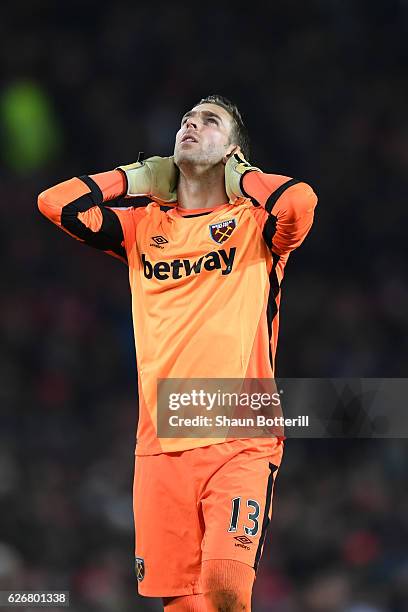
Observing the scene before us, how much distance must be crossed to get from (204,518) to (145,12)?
A: 8474mm

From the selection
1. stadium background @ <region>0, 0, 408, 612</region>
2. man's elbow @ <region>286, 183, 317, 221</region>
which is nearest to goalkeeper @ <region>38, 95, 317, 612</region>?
man's elbow @ <region>286, 183, 317, 221</region>

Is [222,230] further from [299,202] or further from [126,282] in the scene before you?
[126,282]

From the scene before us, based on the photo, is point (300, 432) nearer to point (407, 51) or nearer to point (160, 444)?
point (160, 444)

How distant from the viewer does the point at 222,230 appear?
4.69 meters

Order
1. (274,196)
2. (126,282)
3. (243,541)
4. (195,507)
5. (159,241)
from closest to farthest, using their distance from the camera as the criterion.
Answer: (243,541) → (195,507) → (274,196) → (159,241) → (126,282)

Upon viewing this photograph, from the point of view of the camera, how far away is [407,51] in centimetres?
1126

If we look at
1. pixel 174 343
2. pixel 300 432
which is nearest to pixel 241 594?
pixel 174 343

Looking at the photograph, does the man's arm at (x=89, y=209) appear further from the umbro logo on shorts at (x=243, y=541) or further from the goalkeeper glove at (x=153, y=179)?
the umbro logo on shorts at (x=243, y=541)

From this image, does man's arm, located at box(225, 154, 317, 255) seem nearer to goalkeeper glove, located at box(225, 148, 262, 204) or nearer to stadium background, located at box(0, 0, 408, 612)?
goalkeeper glove, located at box(225, 148, 262, 204)

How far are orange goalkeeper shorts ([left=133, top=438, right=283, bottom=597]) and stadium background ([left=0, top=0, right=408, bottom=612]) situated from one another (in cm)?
317

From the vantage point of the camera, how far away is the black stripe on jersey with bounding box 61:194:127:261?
4.74 meters

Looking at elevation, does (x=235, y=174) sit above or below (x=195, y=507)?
above

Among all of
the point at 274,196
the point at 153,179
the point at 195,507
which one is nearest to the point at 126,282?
the point at 153,179

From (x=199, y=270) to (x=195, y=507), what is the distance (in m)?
1.03
